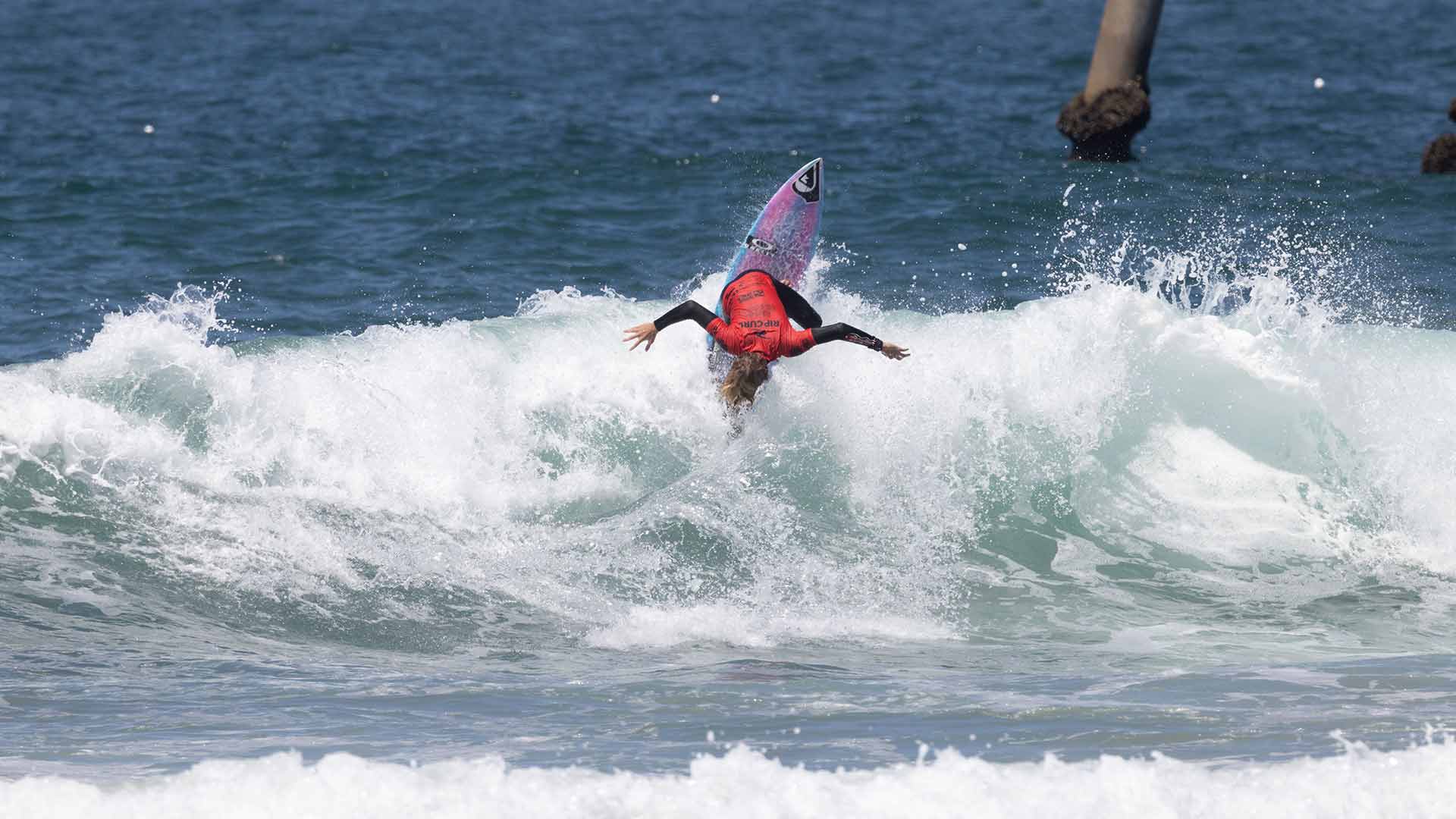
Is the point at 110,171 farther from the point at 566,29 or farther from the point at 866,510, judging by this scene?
the point at 566,29

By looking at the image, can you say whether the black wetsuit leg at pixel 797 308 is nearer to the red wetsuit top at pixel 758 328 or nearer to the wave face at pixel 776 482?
the red wetsuit top at pixel 758 328

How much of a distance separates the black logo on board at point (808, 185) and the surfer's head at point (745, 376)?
199 cm

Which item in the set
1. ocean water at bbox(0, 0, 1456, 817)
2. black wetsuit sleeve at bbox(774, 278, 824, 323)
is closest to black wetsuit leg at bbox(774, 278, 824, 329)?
black wetsuit sleeve at bbox(774, 278, 824, 323)

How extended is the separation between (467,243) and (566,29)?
52.6 feet

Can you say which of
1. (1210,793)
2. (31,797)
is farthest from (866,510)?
(31,797)

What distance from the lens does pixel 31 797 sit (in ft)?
18.4

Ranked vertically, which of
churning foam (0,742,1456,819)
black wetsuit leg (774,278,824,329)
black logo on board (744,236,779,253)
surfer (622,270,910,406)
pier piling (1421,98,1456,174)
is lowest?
churning foam (0,742,1456,819)

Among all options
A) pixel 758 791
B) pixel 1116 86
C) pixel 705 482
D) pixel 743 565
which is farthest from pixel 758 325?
pixel 1116 86

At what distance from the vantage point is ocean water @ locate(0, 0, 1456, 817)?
625 centimetres

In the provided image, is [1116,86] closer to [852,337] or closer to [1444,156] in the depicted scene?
[1444,156]

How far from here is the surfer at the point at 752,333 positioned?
942 centimetres

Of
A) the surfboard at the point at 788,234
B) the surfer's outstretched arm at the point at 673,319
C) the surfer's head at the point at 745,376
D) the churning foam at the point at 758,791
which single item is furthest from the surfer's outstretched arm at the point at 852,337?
the churning foam at the point at 758,791

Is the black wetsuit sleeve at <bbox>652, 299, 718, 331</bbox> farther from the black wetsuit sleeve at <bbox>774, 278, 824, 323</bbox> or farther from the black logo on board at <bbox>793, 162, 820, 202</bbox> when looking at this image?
the black logo on board at <bbox>793, 162, 820, 202</bbox>

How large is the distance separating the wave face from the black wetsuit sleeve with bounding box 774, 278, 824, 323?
0.48 metres
